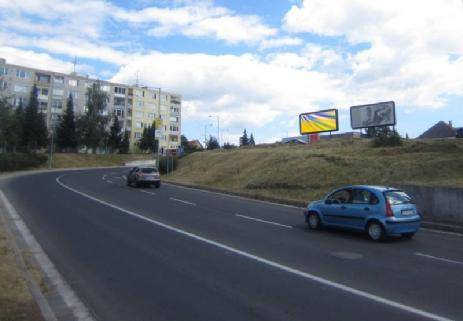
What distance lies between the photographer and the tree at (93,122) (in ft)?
292

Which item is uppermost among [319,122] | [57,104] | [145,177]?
[57,104]

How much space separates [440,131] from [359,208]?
68635 millimetres

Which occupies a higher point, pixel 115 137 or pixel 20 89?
pixel 20 89

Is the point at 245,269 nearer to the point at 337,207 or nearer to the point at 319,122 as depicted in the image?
the point at 337,207

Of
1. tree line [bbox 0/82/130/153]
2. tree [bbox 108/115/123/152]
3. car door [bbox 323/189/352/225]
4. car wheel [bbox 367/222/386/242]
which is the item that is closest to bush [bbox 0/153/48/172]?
tree line [bbox 0/82/130/153]

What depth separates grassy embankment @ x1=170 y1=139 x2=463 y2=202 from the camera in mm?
21531

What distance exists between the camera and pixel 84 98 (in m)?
105

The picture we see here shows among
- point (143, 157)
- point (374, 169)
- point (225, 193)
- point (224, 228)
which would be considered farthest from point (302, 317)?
point (143, 157)

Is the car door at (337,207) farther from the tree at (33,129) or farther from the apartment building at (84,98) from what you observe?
the tree at (33,129)

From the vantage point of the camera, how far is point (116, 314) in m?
5.90

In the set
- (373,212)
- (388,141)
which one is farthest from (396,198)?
(388,141)

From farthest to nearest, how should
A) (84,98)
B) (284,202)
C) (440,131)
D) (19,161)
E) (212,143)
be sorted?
1. (84,98)
2. (212,143)
3. (440,131)
4. (19,161)
5. (284,202)

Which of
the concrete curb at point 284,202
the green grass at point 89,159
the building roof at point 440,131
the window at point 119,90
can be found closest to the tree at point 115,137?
the green grass at point 89,159

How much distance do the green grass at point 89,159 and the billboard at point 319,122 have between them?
40.9 metres
